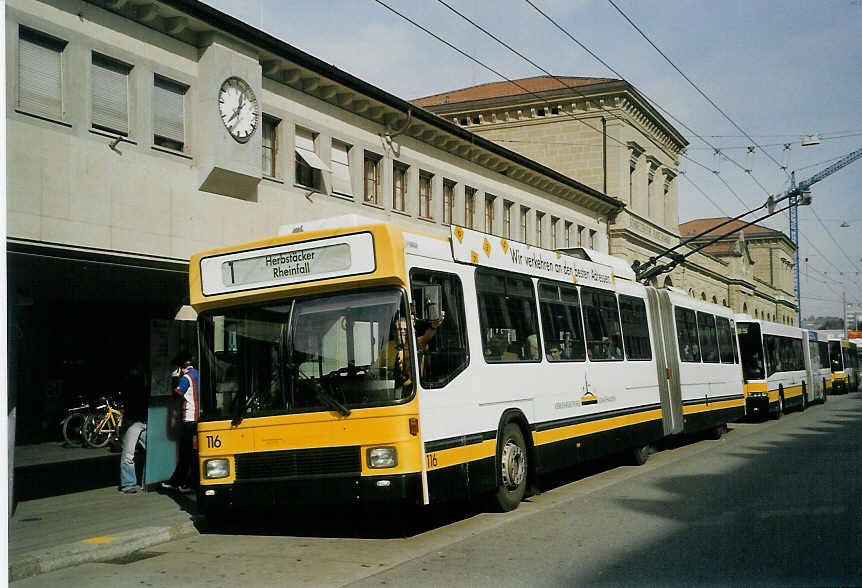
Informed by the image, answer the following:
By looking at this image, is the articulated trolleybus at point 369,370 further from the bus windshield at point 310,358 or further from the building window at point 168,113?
the building window at point 168,113

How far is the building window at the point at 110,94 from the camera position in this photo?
16.6 m

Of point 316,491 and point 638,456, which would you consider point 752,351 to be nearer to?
point 638,456

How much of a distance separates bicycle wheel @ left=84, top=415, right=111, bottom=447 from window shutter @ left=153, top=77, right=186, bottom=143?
6698mm

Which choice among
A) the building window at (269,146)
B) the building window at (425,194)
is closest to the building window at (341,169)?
the building window at (269,146)

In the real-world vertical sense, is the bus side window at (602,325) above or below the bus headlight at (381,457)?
above

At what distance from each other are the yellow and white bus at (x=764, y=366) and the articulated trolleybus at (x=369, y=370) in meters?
18.7

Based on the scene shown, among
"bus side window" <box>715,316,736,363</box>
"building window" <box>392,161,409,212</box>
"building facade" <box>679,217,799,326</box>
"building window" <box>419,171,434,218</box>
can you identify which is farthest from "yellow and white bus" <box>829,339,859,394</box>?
"building window" <box>392,161,409,212</box>

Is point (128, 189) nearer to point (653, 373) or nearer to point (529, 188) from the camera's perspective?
point (653, 373)

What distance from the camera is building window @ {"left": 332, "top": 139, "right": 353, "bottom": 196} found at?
2390cm

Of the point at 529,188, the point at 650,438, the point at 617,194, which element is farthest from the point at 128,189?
the point at 617,194

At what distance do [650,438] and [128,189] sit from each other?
973 cm

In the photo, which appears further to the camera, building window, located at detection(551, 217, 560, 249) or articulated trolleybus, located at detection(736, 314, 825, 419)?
building window, located at detection(551, 217, 560, 249)

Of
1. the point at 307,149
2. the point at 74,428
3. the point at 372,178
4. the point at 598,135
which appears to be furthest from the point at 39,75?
the point at 598,135

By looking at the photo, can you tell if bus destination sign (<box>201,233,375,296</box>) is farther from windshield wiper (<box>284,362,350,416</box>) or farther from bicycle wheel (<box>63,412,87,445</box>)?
bicycle wheel (<box>63,412,87,445</box>)
